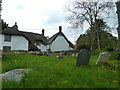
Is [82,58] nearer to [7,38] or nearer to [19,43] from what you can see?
[7,38]

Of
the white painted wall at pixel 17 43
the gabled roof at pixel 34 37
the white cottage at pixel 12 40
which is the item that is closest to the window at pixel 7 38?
the white cottage at pixel 12 40

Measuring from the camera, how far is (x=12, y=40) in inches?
1599

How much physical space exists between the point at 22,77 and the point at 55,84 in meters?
1.37

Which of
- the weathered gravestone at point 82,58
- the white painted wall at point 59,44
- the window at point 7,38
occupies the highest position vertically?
the window at point 7,38

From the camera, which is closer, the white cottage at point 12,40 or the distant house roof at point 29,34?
the white cottage at point 12,40

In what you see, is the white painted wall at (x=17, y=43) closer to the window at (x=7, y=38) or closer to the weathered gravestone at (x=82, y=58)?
the window at (x=7, y=38)

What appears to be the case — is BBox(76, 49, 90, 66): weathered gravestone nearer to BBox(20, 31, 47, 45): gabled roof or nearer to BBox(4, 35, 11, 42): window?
BBox(4, 35, 11, 42): window

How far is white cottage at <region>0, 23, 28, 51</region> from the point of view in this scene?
39.6 m

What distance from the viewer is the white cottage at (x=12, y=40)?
130 ft

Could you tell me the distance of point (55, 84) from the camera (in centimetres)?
591

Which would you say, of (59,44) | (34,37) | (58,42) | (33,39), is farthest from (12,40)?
(59,44)

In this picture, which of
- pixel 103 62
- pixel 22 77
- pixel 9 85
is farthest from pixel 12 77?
pixel 103 62

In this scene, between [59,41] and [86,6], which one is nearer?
[86,6]

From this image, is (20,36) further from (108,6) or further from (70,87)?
(70,87)
